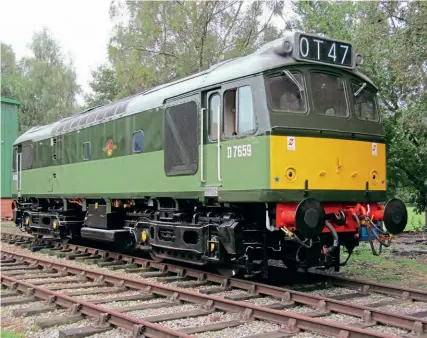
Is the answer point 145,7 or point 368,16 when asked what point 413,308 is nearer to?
point 368,16

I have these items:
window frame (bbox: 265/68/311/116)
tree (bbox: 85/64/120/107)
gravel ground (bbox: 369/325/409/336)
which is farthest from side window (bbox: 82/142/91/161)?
tree (bbox: 85/64/120/107)

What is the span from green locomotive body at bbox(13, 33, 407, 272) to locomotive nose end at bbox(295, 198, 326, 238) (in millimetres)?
15

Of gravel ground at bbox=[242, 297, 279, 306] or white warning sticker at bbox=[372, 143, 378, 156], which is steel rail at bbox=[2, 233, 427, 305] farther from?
white warning sticker at bbox=[372, 143, 378, 156]

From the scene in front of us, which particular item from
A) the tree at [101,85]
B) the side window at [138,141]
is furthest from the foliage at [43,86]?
the side window at [138,141]

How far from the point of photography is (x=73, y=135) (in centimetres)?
1368

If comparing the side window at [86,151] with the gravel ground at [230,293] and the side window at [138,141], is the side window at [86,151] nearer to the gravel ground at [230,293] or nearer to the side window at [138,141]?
the side window at [138,141]

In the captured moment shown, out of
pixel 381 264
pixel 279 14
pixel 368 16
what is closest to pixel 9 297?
pixel 381 264

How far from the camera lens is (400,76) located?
523 inches

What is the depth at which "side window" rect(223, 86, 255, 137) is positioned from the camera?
7.73 meters

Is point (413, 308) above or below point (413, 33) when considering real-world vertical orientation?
below

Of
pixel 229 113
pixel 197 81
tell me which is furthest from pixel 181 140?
pixel 229 113

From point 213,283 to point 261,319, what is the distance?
8.58ft

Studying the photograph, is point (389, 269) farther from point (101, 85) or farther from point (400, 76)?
point (101, 85)

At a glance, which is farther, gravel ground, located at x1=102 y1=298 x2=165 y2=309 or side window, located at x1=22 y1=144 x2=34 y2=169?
side window, located at x1=22 y1=144 x2=34 y2=169
